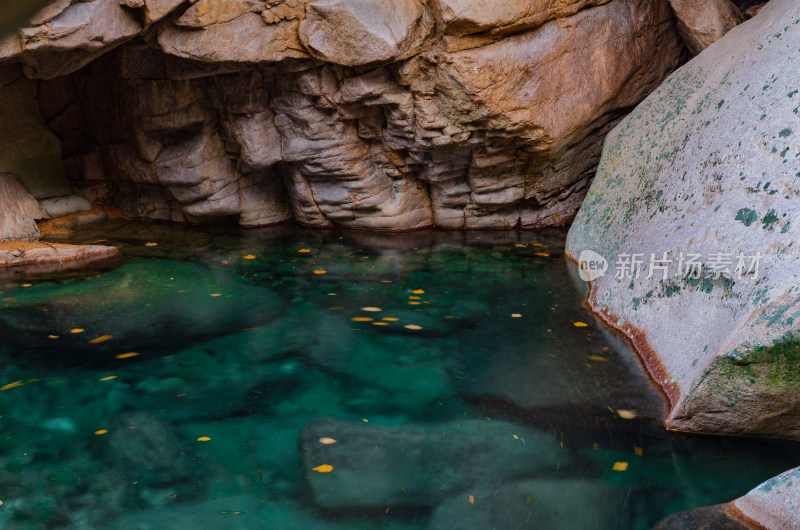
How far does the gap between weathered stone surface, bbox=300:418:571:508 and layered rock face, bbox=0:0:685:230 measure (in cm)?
387

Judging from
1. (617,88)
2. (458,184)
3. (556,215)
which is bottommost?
(556,215)

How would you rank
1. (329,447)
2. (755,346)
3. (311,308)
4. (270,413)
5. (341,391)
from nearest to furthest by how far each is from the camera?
(755,346) < (329,447) < (270,413) < (341,391) < (311,308)

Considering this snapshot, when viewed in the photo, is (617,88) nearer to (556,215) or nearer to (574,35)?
(574,35)

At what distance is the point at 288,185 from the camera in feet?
27.3

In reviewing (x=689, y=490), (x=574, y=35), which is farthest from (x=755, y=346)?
(x=574, y=35)

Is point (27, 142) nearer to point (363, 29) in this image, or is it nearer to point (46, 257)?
point (46, 257)

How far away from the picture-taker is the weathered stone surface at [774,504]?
3035 mm

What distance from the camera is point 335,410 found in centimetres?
429

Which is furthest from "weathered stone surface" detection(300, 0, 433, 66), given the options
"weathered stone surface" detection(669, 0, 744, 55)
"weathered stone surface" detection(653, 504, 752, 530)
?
"weathered stone surface" detection(653, 504, 752, 530)

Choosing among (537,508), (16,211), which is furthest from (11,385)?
(16,211)

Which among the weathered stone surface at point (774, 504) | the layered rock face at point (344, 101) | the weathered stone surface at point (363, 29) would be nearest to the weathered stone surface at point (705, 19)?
the layered rock face at point (344, 101)

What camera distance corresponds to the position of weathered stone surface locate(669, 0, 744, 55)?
7121 mm

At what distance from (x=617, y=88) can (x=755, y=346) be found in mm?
4588

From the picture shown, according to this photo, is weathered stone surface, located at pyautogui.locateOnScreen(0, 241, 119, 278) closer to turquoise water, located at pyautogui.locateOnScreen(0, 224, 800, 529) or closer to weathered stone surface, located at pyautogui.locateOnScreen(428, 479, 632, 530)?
turquoise water, located at pyautogui.locateOnScreen(0, 224, 800, 529)
